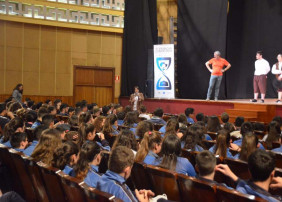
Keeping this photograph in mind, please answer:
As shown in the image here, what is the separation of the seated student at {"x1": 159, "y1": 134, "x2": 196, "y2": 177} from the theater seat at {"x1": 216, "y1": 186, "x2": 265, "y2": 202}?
88cm

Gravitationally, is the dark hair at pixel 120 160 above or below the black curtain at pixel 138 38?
below

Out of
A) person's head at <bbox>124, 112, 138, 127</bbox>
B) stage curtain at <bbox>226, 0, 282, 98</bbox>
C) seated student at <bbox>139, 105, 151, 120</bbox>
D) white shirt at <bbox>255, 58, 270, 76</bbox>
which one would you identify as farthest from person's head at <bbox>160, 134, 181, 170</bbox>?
stage curtain at <bbox>226, 0, 282, 98</bbox>

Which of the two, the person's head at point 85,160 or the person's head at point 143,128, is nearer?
the person's head at point 85,160

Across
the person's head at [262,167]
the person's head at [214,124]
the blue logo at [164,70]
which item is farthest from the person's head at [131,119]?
the blue logo at [164,70]

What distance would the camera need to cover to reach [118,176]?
242 cm

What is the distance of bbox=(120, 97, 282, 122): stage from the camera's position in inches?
359

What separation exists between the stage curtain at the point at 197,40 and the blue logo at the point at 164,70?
1.43m

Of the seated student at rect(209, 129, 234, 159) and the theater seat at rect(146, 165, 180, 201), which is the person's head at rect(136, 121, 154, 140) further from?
the theater seat at rect(146, 165, 180, 201)

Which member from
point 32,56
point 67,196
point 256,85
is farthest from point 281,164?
point 32,56

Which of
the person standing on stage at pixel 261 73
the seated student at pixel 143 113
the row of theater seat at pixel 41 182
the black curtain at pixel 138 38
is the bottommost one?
the row of theater seat at pixel 41 182

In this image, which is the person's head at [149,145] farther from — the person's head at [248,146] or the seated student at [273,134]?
the seated student at [273,134]

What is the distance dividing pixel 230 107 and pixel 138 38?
5.26m

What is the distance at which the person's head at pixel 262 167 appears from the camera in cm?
229

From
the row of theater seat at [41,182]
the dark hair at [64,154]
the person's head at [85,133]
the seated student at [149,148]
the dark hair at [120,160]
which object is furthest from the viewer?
the person's head at [85,133]
